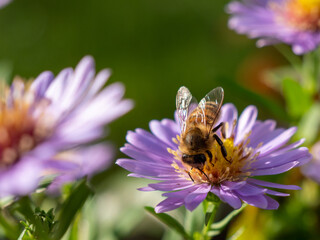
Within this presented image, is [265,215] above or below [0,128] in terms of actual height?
below

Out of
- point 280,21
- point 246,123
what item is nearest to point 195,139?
point 246,123

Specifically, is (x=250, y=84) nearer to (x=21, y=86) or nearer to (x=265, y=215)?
(x=265, y=215)

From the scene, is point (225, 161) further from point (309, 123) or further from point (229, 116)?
point (309, 123)

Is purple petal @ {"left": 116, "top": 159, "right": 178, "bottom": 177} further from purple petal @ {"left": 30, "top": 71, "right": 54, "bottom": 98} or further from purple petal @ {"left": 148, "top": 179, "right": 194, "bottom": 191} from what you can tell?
purple petal @ {"left": 30, "top": 71, "right": 54, "bottom": 98}

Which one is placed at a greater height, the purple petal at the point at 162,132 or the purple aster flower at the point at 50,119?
the purple aster flower at the point at 50,119

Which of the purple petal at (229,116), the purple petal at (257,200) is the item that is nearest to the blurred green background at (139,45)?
the purple petal at (229,116)

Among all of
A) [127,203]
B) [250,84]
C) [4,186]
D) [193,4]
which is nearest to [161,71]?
[250,84]

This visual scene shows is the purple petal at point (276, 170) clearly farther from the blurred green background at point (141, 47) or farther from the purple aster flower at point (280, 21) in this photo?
the blurred green background at point (141, 47)
